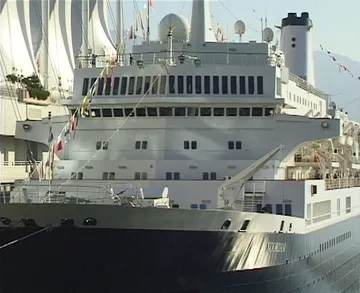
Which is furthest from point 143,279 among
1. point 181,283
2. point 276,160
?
point 276,160

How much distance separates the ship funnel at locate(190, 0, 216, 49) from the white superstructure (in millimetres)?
511

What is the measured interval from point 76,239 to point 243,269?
4662mm

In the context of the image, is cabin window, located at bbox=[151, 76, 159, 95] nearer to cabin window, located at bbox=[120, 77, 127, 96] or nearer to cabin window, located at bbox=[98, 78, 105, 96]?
cabin window, located at bbox=[120, 77, 127, 96]

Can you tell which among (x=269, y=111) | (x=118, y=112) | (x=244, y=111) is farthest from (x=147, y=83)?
(x=269, y=111)

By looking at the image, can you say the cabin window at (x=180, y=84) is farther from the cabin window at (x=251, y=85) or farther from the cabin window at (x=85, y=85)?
the cabin window at (x=85, y=85)

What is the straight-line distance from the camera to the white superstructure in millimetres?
23125

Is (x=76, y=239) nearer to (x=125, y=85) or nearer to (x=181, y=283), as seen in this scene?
(x=181, y=283)

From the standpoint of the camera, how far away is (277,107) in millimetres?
25875

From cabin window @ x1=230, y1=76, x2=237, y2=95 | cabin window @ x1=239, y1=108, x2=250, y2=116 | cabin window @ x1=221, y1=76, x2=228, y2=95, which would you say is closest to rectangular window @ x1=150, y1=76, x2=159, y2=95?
cabin window @ x1=221, y1=76, x2=228, y2=95

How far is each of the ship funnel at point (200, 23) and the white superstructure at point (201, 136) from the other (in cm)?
51

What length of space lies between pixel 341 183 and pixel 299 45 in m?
12.6

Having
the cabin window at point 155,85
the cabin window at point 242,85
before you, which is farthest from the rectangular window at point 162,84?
the cabin window at point 242,85

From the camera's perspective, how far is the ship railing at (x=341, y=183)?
27.6 metres

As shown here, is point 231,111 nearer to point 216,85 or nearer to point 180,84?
point 216,85
